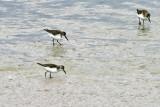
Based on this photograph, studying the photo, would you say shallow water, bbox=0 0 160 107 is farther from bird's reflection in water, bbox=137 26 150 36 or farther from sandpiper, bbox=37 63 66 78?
sandpiper, bbox=37 63 66 78

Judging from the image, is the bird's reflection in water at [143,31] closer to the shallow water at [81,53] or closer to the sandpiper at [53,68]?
the shallow water at [81,53]

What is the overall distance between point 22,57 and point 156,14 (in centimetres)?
1251

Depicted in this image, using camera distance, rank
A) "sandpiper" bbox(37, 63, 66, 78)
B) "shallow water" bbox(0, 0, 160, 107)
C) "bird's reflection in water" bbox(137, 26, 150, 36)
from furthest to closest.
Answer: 1. "bird's reflection in water" bbox(137, 26, 150, 36)
2. "sandpiper" bbox(37, 63, 66, 78)
3. "shallow water" bbox(0, 0, 160, 107)

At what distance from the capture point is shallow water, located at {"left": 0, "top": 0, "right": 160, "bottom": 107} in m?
15.5

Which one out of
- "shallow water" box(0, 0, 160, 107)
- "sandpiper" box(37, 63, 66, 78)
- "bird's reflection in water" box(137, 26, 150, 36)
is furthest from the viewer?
"bird's reflection in water" box(137, 26, 150, 36)

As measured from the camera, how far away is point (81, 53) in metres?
21.6

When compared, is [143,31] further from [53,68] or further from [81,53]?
[53,68]

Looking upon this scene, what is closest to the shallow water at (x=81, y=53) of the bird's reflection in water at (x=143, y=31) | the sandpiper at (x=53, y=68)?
the bird's reflection in water at (x=143, y=31)

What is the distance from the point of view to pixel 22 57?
20859 millimetres

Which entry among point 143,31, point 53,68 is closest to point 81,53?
point 53,68

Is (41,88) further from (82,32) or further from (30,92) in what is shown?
(82,32)

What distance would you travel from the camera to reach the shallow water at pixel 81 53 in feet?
51.0

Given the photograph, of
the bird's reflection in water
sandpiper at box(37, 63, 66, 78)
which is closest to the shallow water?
the bird's reflection in water

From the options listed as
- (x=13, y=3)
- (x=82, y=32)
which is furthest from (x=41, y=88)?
(x=13, y=3)
